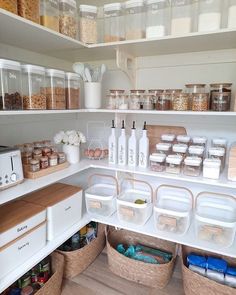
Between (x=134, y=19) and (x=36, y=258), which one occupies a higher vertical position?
(x=134, y=19)

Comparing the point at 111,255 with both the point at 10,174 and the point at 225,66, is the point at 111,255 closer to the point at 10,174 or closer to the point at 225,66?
the point at 10,174

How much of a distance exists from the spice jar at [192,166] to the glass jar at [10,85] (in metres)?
0.98

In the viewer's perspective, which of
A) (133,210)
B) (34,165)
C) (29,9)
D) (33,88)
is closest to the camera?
(29,9)

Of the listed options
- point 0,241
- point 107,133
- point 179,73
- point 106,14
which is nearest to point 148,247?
point 107,133

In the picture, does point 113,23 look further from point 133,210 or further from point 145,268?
point 145,268

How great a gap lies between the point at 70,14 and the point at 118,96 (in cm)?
57

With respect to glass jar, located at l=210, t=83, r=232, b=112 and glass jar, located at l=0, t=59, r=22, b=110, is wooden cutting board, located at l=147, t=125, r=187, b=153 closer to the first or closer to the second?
glass jar, located at l=210, t=83, r=232, b=112

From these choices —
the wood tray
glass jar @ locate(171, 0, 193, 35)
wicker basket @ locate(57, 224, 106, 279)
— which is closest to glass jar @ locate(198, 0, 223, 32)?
glass jar @ locate(171, 0, 193, 35)

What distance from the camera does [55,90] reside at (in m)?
1.35

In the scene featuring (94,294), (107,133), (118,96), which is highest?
(118,96)

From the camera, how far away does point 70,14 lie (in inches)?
54.5

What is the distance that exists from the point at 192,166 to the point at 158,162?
0.21 metres

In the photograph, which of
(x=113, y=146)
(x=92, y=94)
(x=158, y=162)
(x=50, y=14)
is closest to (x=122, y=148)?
(x=113, y=146)

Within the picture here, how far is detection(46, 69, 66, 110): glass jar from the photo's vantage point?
1.33m
